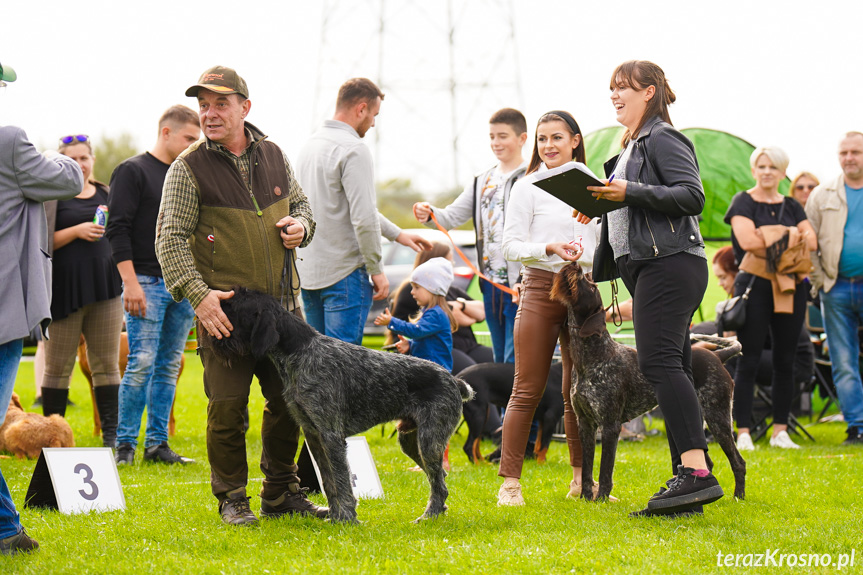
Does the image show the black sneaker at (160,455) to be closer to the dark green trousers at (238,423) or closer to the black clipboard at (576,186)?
the dark green trousers at (238,423)

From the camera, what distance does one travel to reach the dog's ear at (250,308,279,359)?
3832 mm

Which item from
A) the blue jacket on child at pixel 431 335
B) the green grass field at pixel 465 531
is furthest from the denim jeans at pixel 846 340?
the blue jacket on child at pixel 431 335

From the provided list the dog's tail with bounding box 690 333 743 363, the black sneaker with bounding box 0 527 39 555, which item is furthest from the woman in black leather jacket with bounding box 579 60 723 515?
the black sneaker with bounding box 0 527 39 555

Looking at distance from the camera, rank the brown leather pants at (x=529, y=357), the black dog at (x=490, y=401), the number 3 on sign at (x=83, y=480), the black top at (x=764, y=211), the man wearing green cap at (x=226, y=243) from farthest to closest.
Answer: the black top at (x=764, y=211), the black dog at (x=490, y=401), the brown leather pants at (x=529, y=357), the number 3 on sign at (x=83, y=480), the man wearing green cap at (x=226, y=243)

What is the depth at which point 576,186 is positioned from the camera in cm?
394

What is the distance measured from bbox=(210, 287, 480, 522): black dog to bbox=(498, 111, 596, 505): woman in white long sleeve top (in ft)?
1.74

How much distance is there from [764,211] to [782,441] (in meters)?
1.98

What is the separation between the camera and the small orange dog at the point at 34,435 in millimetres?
6184

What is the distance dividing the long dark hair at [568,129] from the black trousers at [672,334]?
1090mm

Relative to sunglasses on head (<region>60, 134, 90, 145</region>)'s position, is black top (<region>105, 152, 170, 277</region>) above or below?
below

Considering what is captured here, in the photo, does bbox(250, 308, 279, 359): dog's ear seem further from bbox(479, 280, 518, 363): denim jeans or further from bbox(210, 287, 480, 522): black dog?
bbox(479, 280, 518, 363): denim jeans

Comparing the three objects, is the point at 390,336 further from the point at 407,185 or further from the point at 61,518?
the point at 407,185

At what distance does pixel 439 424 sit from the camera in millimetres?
4160

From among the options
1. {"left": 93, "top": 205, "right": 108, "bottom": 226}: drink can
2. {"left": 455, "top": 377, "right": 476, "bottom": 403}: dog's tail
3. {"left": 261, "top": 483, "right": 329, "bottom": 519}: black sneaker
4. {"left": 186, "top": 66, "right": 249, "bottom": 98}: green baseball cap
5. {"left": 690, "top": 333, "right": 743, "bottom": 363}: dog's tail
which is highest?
{"left": 186, "top": 66, "right": 249, "bottom": 98}: green baseball cap
